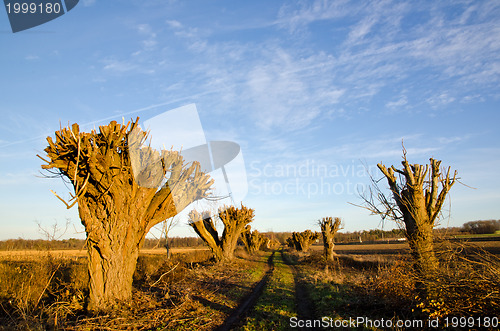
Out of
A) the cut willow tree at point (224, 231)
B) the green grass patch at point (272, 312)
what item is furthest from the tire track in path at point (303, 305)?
the cut willow tree at point (224, 231)

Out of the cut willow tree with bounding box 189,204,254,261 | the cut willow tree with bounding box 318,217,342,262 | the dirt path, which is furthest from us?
the cut willow tree with bounding box 318,217,342,262

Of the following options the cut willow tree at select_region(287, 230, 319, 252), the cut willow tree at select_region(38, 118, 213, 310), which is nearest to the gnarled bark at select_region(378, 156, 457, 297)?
the cut willow tree at select_region(38, 118, 213, 310)

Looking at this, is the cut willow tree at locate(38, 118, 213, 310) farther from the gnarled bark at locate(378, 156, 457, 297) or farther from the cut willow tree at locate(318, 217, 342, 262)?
the cut willow tree at locate(318, 217, 342, 262)

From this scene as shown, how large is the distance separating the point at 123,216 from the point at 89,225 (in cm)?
84

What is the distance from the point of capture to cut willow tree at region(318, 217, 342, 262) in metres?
26.2

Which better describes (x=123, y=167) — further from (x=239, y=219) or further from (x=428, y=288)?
(x=239, y=219)

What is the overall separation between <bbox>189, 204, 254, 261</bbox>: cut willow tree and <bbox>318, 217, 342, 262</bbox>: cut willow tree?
25.7ft

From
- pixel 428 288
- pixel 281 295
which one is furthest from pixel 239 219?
pixel 428 288

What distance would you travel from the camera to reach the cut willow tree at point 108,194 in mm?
7266

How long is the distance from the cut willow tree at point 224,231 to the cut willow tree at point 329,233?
7.82 metres

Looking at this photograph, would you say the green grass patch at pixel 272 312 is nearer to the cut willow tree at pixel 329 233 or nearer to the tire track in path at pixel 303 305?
the tire track in path at pixel 303 305

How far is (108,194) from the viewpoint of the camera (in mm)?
7770

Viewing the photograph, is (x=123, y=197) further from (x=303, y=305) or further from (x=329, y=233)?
(x=329, y=233)

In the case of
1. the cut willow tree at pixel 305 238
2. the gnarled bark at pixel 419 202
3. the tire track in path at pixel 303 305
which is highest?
the gnarled bark at pixel 419 202
